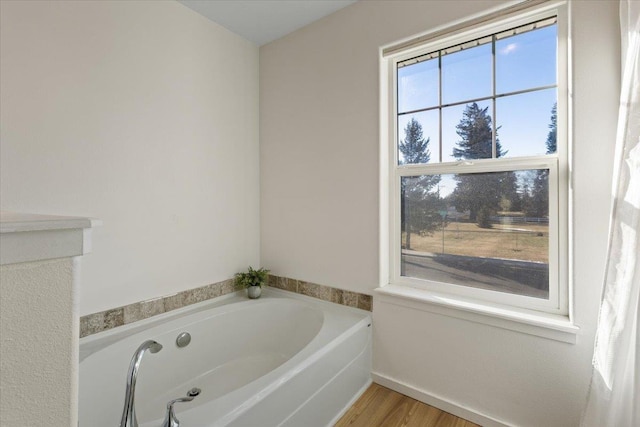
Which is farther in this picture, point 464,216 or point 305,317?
point 305,317

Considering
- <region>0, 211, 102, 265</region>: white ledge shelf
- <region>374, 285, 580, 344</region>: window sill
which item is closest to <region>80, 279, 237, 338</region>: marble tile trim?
<region>374, 285, 580, 344</region>: window sill

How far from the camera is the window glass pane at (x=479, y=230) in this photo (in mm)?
1521

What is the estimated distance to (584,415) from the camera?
119cm

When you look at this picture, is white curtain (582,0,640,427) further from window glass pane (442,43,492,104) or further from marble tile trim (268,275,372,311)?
marble tile trim (268,275,372,311)

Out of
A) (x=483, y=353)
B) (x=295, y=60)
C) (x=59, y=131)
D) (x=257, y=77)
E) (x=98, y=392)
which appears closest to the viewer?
(x=98, y=392)

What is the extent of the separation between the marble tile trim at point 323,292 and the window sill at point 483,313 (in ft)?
0.38

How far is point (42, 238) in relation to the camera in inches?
18.0

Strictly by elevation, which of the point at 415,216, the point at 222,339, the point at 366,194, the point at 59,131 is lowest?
the point at 222,339

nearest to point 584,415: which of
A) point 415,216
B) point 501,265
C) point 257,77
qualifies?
point 501,265

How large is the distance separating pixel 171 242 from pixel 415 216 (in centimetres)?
161

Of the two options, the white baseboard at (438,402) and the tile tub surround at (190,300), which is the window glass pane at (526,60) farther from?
the white baseboard at (438,402)

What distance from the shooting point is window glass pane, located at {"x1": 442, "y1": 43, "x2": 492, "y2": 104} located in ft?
5.42

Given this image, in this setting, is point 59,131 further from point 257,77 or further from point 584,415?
point 584,415

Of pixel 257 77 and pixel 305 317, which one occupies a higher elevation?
pixel 257 77
